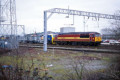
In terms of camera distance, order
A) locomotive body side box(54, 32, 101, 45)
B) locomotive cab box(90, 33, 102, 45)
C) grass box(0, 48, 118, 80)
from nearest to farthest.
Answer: grass box(0, 48, 118, 80)
locomotive cab box(90, 33, 102, 45)
locomotive body side box(54, 32, 101, 45)

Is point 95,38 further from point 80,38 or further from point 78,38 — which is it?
point 78,38

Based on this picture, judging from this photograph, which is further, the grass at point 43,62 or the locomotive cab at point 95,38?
the locomotive cab at point 95,38

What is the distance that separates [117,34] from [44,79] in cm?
693

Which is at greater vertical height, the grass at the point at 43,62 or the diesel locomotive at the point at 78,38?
the diesel locomotive at the point at 78,38

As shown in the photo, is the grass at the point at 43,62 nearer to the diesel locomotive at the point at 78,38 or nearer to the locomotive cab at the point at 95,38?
the locomotive cab at the point at 95,38

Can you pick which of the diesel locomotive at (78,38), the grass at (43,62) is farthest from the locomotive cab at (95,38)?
the grass at (43,62)

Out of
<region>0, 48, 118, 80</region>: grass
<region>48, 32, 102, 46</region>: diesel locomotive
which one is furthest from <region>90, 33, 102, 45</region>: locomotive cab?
<region>0, 48, 118, 80</region>: grass

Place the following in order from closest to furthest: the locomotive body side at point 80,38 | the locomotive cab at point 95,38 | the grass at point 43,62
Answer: the grass at point 43,62
the locomotive cab at point 95,38
the locomotive body side at point 80,38

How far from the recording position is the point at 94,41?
102ft

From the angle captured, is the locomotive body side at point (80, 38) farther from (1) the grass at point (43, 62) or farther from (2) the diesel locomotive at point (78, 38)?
(1) the grass at point (43, 62)

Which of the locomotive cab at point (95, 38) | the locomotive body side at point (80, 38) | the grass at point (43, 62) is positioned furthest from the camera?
the locomotive body side at point (80, 38)

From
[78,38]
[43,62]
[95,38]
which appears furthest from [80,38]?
[43,62]

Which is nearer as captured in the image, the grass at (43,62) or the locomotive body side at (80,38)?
the grass at (43,62)

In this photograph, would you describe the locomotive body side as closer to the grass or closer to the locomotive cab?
the locomotive cab
